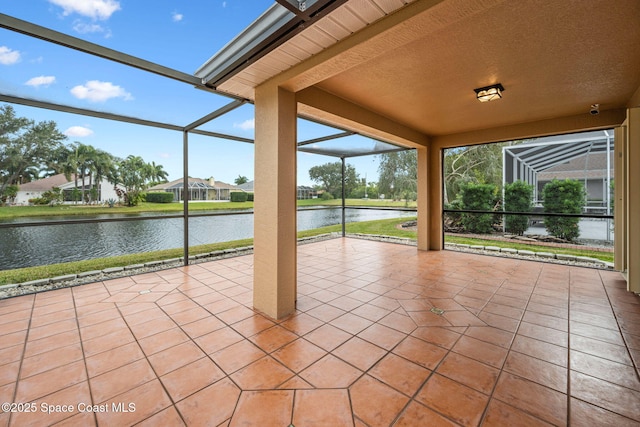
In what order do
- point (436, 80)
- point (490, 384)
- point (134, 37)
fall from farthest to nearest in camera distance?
point (436, 80)
point (134, 37)
point (490, 384)

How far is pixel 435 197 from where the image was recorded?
5.50m

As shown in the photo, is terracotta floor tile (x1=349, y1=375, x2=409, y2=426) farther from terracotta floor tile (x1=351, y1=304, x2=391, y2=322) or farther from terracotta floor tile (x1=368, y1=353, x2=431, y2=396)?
terracotta floor tile (x1=351, y1=304, x2=391, y2=322)

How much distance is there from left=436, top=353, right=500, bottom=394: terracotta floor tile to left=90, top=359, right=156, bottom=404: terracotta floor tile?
1915 millimetres

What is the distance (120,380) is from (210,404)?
26.6 inches

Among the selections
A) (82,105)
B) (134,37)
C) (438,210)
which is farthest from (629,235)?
(82,105)

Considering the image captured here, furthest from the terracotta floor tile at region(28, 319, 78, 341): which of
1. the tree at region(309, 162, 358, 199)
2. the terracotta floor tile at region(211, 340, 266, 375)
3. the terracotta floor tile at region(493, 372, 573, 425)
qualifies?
the tree at region(309, 162, 358, 199)

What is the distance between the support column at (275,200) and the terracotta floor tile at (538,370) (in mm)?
1823

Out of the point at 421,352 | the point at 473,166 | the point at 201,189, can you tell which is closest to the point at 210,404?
the point at 421,352

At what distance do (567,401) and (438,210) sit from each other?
4342 mm

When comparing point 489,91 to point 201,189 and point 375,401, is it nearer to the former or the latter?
point 375,401

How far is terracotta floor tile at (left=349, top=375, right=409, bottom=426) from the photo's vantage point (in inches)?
52.5

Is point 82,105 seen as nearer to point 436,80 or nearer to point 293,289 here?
point 293,289

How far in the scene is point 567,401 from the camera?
145 cm

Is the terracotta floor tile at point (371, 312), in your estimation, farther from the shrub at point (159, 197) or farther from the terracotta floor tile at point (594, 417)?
the shrub at point (159, 197)
